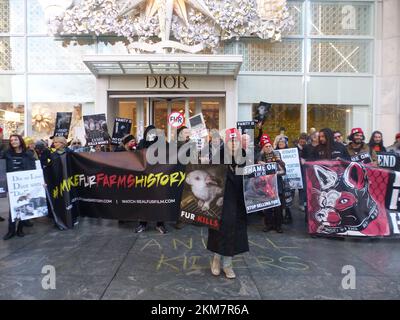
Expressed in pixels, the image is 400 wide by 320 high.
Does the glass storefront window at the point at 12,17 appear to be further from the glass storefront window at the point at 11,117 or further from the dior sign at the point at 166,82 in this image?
the dior sign at the point at 166,82

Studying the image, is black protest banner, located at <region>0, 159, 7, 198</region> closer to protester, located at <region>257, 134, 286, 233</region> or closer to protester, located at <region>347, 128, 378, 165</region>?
protester, located at <region>257, 134, 286, 233</region>

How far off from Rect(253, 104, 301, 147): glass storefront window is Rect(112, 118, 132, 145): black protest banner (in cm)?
623

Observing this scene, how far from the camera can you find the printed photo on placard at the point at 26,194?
6289 mm

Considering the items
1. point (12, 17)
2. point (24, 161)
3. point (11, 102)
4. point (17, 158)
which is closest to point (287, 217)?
point (24, 161)

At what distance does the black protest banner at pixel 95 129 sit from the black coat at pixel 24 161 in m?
1.60

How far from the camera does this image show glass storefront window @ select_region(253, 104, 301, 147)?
13555mm

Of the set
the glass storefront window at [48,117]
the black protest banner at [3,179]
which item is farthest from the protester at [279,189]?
the glass storefront window at [48,117]

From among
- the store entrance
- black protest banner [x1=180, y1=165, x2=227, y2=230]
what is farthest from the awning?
black protest banner [x1=180, y1=165, x2=227, y2=230]

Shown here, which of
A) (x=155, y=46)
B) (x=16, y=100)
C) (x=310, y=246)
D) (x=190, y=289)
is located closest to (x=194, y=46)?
(x=155, y=46)

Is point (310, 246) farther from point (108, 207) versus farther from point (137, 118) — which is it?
point (137, 118)

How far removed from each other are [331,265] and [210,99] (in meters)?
10.0

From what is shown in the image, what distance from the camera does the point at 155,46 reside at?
1223 centimetres

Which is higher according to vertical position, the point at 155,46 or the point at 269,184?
the point at 155,46

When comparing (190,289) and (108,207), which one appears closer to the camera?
(190,289)
